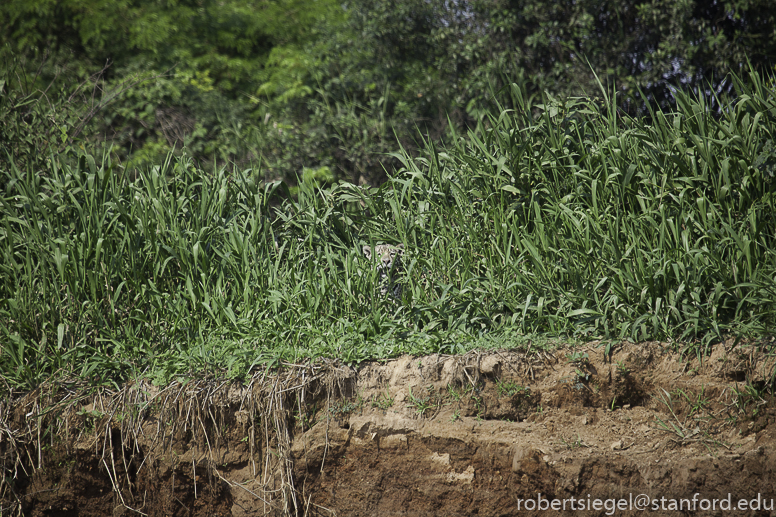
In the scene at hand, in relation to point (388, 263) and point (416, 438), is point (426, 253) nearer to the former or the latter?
point (388, 263)

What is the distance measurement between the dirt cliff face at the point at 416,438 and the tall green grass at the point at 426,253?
6.3 inches

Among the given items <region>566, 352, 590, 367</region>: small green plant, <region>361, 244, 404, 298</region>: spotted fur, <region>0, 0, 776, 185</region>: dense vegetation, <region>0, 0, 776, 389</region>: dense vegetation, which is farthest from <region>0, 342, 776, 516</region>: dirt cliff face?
<region>0, 0, 776, 185</region>: dense vegetation

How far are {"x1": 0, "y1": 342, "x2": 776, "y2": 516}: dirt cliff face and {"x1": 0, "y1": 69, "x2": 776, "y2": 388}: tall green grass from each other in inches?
6.3

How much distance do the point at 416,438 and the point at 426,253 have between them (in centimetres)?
108

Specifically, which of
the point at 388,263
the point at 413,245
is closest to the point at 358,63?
the point at 388,263

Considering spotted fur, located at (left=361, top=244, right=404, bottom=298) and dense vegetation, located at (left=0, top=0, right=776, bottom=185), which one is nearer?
spotted fur, located at (left=361, top=244, right=404, bottom=298)

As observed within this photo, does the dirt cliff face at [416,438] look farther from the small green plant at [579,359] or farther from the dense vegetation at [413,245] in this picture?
the dense vegetation at [413,245]

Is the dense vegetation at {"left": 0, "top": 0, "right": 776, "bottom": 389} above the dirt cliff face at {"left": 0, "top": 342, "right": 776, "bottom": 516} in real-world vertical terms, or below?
above

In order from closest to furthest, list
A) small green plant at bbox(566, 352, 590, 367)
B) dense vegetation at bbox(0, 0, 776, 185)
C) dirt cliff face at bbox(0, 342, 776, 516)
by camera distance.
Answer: dirt cliff face at bbox(0, 342, 776, 516) → small green plant at bbox(566, 352, 590, 367) → dense vegetation at bbox(0, 0, 776, 185)

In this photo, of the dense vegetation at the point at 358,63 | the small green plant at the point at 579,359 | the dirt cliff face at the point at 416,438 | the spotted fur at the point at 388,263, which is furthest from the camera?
the dense vegetation at the point at 358,63

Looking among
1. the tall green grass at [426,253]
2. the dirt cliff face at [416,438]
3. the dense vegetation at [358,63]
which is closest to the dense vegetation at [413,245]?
the tall green grass at [426,253]

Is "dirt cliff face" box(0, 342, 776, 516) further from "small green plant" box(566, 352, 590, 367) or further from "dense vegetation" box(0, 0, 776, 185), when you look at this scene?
"dense vegetation" box(0, 0, 776, 185)

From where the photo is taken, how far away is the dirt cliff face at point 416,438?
2406mm

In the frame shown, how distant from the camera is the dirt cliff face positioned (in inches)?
94.7
